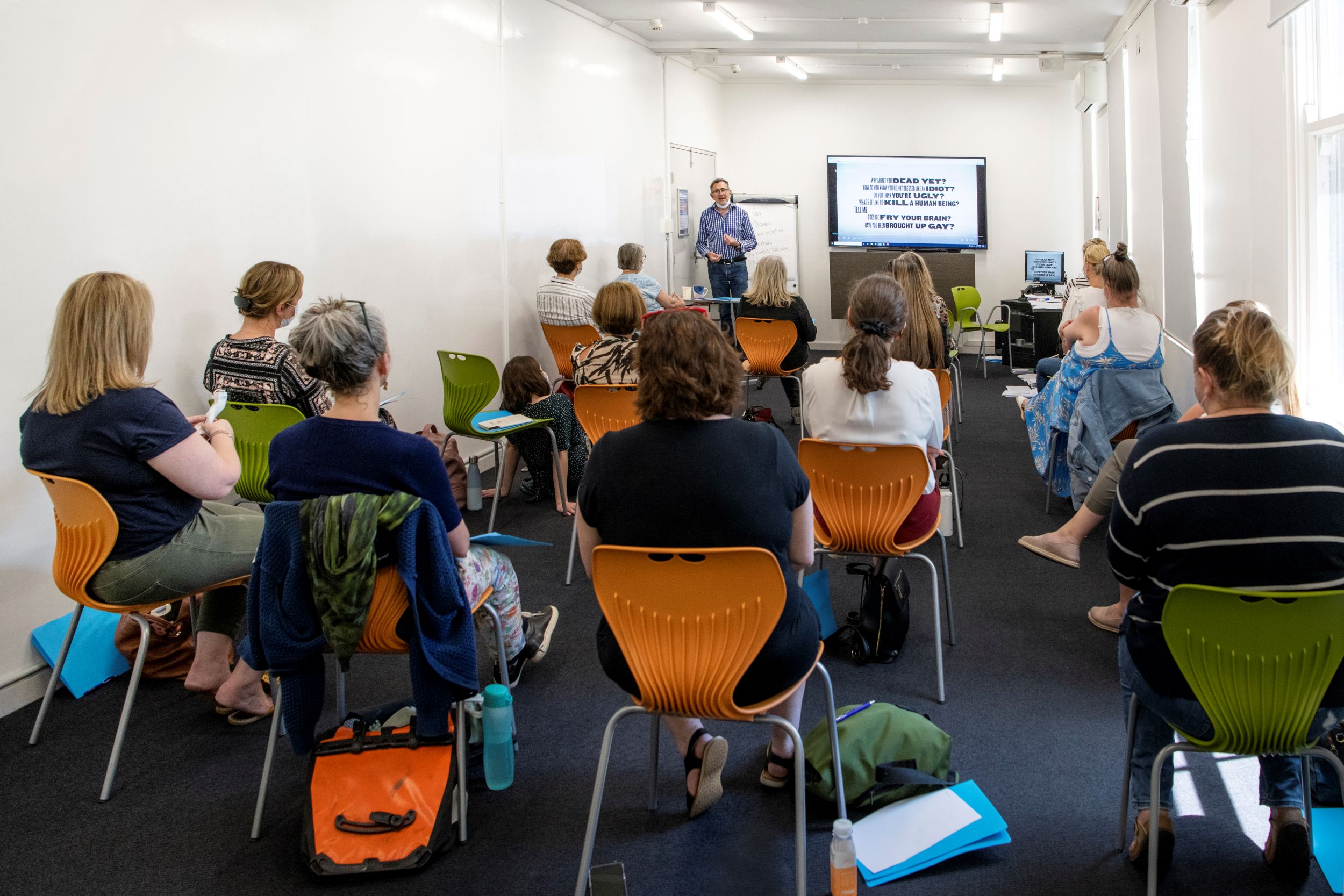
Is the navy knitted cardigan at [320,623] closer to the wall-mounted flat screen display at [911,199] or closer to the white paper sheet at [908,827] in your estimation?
the white paper sheet at [908,827]

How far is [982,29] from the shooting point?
8680 millimetres

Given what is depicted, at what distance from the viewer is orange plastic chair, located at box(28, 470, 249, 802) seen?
102 inches

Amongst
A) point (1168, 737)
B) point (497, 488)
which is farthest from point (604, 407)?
point (1168, 737)

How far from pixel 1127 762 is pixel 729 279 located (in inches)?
321

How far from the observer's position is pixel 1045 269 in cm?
1066

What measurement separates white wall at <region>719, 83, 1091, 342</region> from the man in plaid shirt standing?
6.48 feet

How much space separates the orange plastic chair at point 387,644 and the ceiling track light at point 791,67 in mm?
8658

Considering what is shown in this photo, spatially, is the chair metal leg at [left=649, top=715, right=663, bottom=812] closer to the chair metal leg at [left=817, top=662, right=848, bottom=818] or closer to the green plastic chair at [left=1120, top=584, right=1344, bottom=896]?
the chair metal leg at [left=817, top=662, right=848, bottom=818]

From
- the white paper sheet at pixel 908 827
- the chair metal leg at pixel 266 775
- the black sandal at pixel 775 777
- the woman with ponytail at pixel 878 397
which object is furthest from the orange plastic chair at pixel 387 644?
the woman with ponytail at pixel 878 397

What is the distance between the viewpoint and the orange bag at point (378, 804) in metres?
2.29

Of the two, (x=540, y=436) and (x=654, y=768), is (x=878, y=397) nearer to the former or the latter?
(x=654, y=768)

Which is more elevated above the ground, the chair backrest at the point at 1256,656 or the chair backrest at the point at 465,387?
the chair backrest at the point at 465,387

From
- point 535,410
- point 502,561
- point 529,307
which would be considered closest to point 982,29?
point 529,307

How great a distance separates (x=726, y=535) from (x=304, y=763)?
1.55 m
